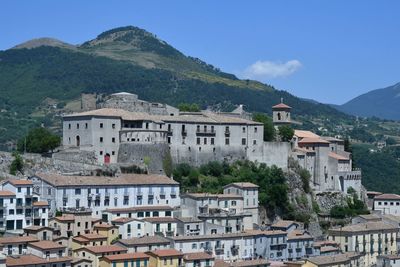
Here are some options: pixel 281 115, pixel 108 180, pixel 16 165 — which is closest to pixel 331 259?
pixel 108 180

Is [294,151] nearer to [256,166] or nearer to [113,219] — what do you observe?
[256,166]

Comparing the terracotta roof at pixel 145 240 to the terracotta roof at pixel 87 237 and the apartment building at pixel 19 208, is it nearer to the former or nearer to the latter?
the terracotta roof at pixel 87 237

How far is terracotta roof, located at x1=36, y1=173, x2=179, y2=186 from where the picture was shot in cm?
6544

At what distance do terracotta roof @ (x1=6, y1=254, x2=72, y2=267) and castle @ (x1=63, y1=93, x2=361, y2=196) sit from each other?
1818cm

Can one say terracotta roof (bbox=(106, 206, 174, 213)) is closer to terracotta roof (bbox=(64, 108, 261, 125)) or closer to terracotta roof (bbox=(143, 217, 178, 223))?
terracotta roof (bbox=(143, 217, 178, 223))

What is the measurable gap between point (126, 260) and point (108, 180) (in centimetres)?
1083

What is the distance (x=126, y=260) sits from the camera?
58.8 meters

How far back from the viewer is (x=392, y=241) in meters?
80.5

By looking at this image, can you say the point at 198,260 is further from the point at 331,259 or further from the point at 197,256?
the point at 331,259

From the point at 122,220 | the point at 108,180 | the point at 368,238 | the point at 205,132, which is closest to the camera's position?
the point at 122,220

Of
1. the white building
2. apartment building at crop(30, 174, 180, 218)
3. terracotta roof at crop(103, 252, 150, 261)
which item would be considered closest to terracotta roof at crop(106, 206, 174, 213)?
apartment building at crop(30, 174, 180, 218)

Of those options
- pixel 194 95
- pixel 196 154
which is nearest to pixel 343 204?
pixel 196 154

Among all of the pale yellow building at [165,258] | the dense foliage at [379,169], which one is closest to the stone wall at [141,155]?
the pale yellow building at [165,258]

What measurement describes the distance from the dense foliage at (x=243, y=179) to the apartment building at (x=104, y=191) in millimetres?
5543
